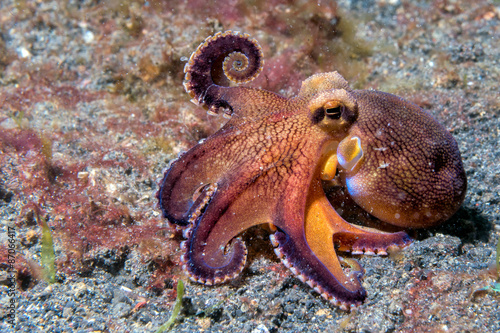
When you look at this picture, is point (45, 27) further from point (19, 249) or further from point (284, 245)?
point (284, 245)

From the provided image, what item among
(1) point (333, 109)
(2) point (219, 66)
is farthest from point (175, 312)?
(2) point (219, 66)

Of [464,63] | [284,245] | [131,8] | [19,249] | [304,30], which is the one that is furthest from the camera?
[131,8]

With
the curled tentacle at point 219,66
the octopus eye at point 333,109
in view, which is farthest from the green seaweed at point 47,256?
the octopus eye at point 333,109

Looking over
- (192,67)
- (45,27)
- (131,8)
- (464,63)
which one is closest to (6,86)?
(45,27)

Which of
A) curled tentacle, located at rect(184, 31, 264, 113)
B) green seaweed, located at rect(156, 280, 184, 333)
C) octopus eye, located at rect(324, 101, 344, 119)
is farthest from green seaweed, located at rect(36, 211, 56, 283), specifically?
octopus eye, located at rect(324, 101, 344, 119)

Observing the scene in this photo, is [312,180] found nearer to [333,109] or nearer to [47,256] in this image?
[333,109]

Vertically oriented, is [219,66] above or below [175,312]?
above
